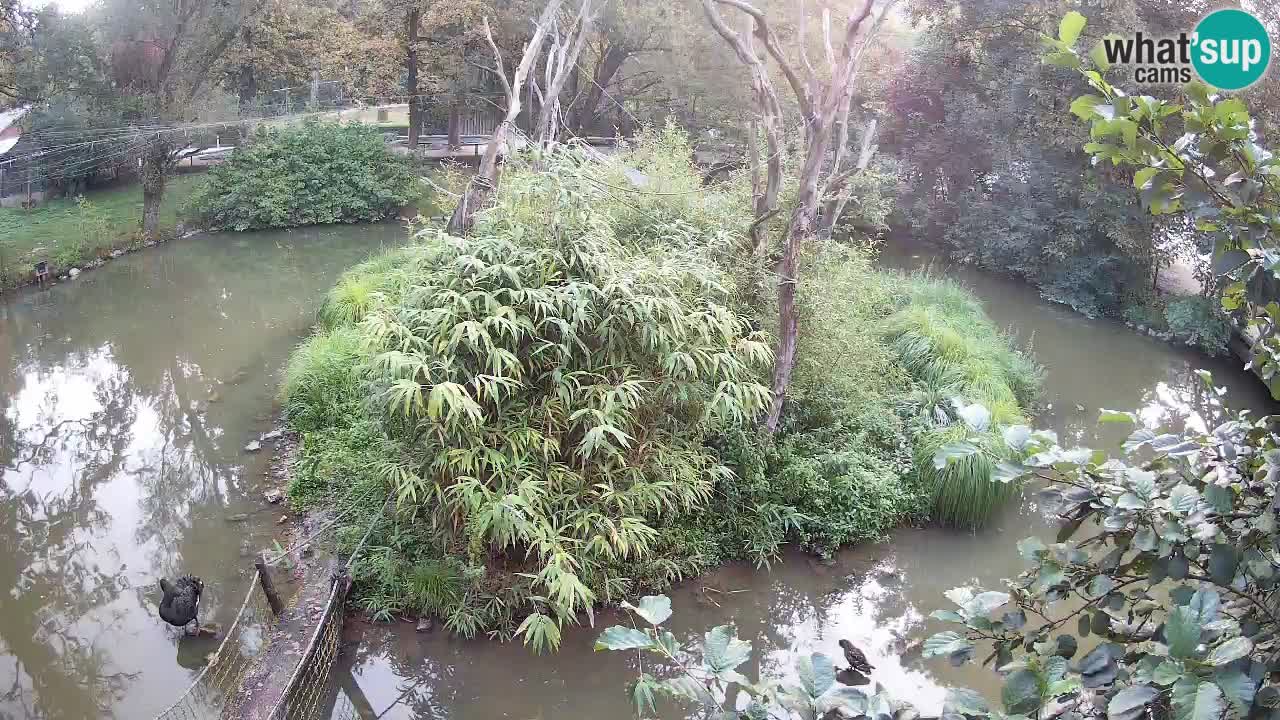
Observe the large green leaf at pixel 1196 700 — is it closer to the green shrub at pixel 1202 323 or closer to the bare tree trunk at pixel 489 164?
the bare tree trunk at pixel 489 164

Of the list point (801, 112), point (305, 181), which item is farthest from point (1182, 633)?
point (305, 181)

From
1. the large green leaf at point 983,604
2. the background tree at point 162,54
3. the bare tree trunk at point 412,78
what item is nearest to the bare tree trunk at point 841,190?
the large green leaf at point 983,604

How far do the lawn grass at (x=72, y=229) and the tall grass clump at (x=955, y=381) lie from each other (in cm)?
1029

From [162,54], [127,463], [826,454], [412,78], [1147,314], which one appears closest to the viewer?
[826,454]

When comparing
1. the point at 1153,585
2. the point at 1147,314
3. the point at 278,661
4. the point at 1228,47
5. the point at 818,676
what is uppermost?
the point at 1228,47

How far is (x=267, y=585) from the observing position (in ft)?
14.8

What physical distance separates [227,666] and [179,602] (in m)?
0.47

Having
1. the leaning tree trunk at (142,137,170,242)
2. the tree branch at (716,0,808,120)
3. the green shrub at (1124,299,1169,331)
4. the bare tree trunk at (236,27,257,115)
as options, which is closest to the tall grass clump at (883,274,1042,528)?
the tree branch at (716,0,808,120)

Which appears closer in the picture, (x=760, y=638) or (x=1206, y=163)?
(x=1206, y=163)

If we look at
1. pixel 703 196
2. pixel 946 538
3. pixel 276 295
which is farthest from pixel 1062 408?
pixel 276 295

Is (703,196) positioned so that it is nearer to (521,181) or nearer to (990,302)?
(521,181)

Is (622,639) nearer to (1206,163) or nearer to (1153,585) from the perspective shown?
(1153,585)

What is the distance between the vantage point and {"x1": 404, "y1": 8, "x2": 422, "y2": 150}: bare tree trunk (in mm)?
14391

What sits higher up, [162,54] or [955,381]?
[162,54]
